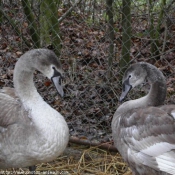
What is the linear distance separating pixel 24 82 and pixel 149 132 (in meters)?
1.13

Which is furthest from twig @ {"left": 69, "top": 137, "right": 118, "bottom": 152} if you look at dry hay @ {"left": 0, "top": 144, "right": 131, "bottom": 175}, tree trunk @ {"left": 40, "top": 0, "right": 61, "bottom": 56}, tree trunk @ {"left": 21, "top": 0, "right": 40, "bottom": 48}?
tree trunk @ {"left": 21, "top": 0, "right": 40, "bottom": 48}

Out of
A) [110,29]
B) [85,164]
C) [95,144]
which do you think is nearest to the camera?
[85,164]

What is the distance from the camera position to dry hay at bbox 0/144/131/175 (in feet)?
13.4

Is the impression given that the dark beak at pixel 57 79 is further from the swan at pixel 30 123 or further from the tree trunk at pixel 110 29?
the tree trunk at pixel 110 29

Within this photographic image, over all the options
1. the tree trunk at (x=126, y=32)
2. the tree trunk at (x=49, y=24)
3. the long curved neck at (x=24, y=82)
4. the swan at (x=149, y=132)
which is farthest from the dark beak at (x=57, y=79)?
the tree trunk at (x=49, y=24)

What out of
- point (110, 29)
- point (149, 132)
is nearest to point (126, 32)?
point (110, 29)

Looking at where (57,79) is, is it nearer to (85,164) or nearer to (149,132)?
(149,132)

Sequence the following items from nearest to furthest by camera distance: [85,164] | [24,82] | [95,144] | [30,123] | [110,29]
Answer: [30,123]
[24,82]
[85,164]
[95,144]
[110,29]

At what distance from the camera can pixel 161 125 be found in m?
3.29

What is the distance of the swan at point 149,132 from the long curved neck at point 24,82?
79 cm

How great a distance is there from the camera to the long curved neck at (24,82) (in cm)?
350

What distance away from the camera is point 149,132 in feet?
11.0

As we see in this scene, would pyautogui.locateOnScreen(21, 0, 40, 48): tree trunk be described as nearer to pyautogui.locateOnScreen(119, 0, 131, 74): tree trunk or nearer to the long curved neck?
pyautogui.locateOnScreen(119, 0, 131, 74): tree trunk

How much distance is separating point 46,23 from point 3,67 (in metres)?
1.01
